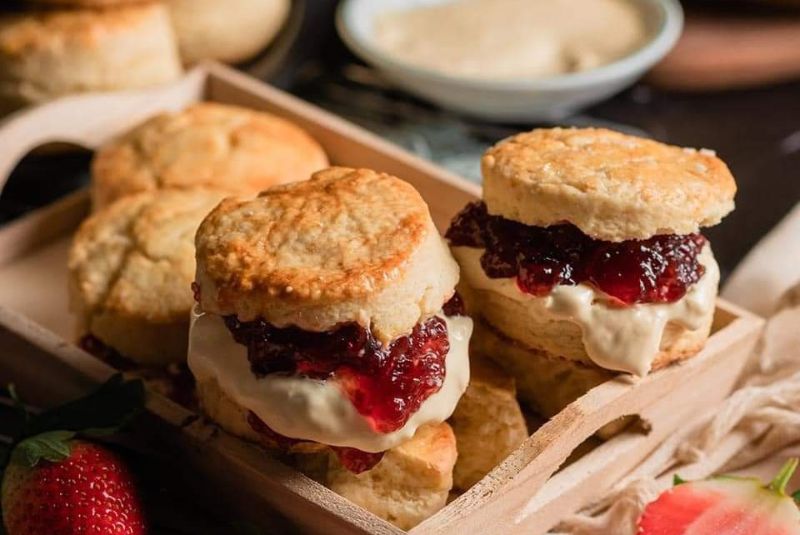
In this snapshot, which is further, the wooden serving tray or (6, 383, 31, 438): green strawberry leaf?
(6, 383, 31, 438): green strawberry leaf

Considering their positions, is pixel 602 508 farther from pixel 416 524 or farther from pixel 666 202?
pixel 666 202

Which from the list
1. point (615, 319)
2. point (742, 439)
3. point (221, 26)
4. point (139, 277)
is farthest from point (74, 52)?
point (742, 439)

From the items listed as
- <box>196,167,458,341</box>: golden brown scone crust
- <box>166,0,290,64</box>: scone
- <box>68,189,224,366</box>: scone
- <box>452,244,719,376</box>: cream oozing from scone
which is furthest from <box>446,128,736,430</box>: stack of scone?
<box>166,0,290,64</box>: scone

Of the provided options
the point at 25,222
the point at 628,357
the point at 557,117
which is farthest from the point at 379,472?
the point at 557,117

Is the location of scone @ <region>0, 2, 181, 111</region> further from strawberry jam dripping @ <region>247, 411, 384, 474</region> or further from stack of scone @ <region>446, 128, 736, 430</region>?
strawberry jam dripping @ <region>247, 411, 384, 474</region>

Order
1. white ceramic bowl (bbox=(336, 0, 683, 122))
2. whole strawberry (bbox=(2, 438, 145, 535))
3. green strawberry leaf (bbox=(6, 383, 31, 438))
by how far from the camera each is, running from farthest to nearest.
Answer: white ceramic bowl (bbox=(336, 0, 683, 122)), green strawberry leaf (bbox=(6, 383, 31, 438)), whole strawberry (bbox=(2, 438, 145, 535))

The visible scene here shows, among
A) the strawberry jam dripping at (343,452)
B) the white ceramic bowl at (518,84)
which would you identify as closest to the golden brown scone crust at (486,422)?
the strawberry jam dripping at (343,452)

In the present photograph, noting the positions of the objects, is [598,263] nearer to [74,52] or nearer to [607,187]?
[607,187]
